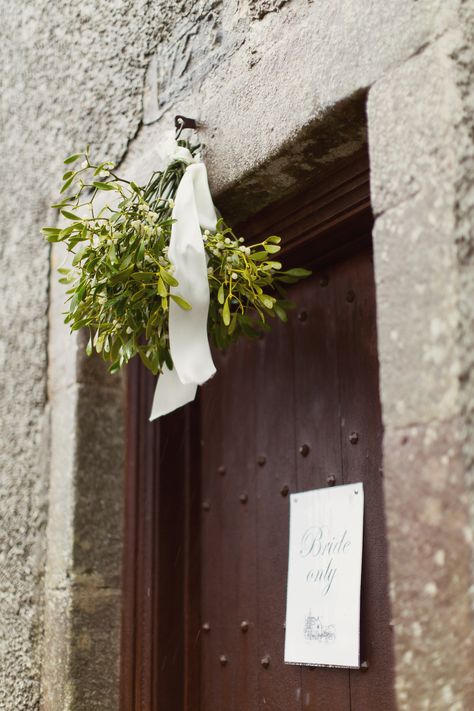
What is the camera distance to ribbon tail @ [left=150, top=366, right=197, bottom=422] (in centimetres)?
186

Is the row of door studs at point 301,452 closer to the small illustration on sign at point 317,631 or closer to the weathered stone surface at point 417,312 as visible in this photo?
the small illustration on sign at point 317,631

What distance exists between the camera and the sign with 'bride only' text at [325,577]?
180 centimetres

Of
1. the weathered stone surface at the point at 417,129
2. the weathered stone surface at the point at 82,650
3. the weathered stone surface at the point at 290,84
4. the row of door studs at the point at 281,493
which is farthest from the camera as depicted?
the weathered stone surface at the point at 82,650

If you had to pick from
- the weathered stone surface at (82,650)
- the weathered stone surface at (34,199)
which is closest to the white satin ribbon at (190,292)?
the weathered stone surface at (34,199)

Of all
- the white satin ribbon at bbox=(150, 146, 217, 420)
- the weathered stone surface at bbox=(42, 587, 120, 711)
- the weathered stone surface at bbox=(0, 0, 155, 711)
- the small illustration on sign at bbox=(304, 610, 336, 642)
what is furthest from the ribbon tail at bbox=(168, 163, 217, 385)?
the weathered stone surface at bbox=(42, 587, 120, 711)

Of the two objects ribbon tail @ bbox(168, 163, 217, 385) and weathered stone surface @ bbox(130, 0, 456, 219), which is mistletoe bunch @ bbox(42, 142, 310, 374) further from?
weathered stone surface @ bbox(130, 0, 456, 219)

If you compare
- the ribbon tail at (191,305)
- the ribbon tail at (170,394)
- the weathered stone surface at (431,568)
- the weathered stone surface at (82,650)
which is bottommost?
the weathered stone surface at (82,650)

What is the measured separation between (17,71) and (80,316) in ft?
4.36

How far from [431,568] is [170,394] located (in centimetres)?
82

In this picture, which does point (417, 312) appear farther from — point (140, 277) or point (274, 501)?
point (274, 501)

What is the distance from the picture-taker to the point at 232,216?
2.06 meters

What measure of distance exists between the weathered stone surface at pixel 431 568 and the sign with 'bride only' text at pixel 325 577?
55cm

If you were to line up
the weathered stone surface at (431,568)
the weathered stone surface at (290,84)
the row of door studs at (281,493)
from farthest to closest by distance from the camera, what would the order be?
1. the row of door studs at (281,493)
2. the weathered stone surface at (290,84)
3. the weathered stone surface at (431,568)

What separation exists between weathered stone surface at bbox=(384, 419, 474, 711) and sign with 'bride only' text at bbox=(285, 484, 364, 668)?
0.55 meters
